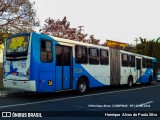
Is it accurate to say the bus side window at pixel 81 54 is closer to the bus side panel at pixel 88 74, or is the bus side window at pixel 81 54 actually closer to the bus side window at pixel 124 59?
the bus side panel at pixel 88 74

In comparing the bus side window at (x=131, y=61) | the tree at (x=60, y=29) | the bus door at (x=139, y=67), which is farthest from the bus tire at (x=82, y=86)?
the tree at (x=60, y=29)

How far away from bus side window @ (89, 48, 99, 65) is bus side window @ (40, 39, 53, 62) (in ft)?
12.0

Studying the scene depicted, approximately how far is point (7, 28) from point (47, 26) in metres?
21.0

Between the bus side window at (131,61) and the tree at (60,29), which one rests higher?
the tree at (60,29)

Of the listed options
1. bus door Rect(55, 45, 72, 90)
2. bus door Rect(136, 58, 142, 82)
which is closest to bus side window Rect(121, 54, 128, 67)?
bus door Rect(136, 58, 142, 82)

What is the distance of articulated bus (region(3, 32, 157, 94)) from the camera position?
12125mm

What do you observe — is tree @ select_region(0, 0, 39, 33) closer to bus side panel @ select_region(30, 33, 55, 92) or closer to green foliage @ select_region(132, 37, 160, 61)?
bus side panel @ select_region(30, 33, 55, 92)

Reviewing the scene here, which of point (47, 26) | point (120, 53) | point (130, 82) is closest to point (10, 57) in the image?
point (120, 53)

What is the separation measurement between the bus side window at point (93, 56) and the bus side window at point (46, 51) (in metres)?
3.64

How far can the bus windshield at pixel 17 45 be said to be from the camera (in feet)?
40.7

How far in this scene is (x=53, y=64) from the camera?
13.0m

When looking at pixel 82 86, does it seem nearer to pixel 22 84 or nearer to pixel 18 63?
pixel 22 84

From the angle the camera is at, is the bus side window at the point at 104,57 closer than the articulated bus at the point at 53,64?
No

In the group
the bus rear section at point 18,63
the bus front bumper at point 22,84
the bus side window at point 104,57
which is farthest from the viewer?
the bus side window at point 104,57
